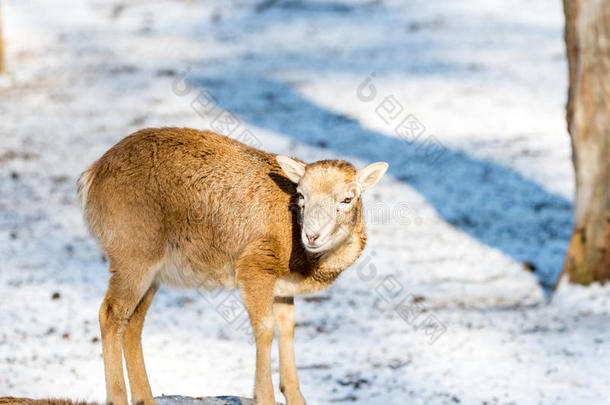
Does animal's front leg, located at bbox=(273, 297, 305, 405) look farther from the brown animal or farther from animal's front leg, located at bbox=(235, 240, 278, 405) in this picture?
animal's front leg, located at bbox=(235, 240, 278, 405)

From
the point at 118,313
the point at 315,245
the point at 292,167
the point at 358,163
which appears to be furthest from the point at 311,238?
the point at 358,163

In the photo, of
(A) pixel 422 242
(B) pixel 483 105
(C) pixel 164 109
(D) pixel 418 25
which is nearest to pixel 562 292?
(A) pixel 422 242

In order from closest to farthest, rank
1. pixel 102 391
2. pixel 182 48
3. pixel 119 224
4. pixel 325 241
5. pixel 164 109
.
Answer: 1. pixel 325 241
2. pixel 119 224
3. pixel 102 391
4. pixel 164 109
5. pixel 182 48

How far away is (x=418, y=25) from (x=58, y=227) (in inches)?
447

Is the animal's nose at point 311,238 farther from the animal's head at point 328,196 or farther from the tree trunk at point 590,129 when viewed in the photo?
the tree trunk at point 590,129

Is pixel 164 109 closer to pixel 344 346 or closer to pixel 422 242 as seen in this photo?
pixel 422 242

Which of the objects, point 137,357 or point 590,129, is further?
point 590,129

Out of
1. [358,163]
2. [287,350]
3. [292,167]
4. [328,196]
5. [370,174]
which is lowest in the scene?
[287,350]

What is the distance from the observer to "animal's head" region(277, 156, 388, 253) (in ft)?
17.4

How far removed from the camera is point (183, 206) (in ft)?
19.6

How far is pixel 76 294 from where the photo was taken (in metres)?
9.45

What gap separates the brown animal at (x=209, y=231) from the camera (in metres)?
5.73

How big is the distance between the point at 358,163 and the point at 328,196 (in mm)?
7855

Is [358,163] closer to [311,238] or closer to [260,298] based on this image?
[260,298]
